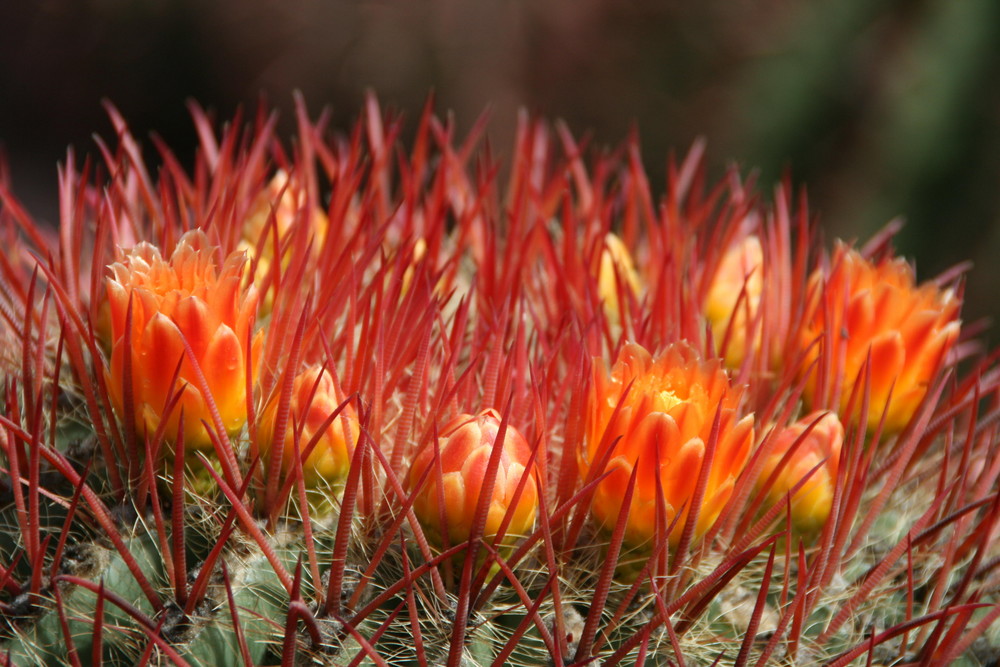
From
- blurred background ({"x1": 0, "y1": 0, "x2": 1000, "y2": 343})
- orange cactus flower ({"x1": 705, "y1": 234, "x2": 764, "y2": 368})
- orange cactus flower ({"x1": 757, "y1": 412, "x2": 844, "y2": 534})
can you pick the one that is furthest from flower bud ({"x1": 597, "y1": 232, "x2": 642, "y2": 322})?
blurred background ({"x1": 0, "y1": 0, "x2": 1000, "y2": 343})

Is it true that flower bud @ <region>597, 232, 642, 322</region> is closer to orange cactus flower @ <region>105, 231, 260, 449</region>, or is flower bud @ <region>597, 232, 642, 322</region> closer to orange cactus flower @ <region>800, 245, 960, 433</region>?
orange cactus flower @ <region>800, 245, 960, 433</region>

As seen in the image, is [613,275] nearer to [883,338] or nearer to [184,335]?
[883,338]

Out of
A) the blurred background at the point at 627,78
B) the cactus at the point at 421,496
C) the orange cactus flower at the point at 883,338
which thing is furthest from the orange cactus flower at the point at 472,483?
the blurred background at the point at 627,78

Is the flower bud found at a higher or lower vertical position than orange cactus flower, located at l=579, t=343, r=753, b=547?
higher

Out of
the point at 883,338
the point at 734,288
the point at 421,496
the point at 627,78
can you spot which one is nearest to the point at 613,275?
the point at 734,288

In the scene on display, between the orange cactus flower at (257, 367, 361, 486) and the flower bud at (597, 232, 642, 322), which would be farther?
the flower bud at (597, 232, 642, 322)

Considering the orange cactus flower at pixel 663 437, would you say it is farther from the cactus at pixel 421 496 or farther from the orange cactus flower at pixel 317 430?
the orange cactus flower at pixel 317 430

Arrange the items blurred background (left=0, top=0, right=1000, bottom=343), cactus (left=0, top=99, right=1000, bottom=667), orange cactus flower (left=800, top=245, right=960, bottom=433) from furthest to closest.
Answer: blurred background (left=0, top=0, right=1000, bottom=343)
orange cactus flower (left=800, top=245, right=960, bottom=433)
cactus (left=0, top=99, right=1000, bottom=667)

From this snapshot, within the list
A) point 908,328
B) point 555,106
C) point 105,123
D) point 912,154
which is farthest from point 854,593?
point 105,123
